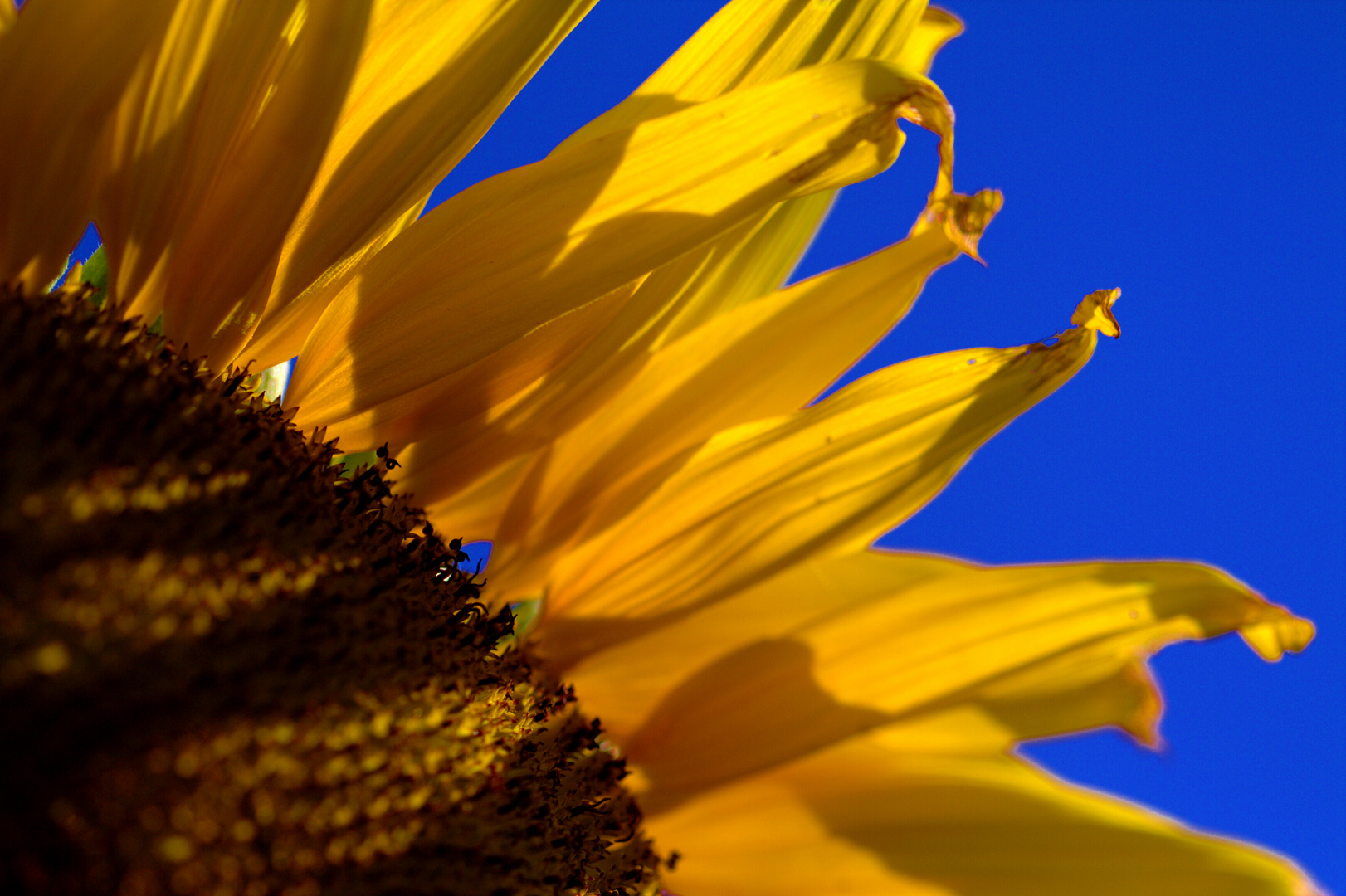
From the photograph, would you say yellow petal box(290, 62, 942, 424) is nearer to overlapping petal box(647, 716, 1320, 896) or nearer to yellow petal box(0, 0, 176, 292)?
yellow petal box(0, 0, 176, 292)

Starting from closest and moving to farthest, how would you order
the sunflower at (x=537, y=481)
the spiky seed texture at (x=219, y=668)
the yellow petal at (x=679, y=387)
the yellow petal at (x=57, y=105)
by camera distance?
the spiky seed texture at (x=219, y=668), the sunflower at (x=537, y=481), the yellow petal at (x=57, y=105), the yellow petal at (x=679, y=387)

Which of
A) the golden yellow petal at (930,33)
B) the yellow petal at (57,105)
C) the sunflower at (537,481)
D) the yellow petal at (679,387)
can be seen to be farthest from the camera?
the golden yellow petal at (930,33)

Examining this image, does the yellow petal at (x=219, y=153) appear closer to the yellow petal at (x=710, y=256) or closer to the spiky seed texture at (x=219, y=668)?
the spiky seed texture at (x=219, y=668)

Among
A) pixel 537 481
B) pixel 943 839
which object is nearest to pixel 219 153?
pixel 537 481

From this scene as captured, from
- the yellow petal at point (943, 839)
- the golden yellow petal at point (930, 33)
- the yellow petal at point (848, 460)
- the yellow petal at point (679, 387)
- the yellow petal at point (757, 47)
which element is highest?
the golden yellow petal at point (930, 33)

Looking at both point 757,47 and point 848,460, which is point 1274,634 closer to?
point 848,460

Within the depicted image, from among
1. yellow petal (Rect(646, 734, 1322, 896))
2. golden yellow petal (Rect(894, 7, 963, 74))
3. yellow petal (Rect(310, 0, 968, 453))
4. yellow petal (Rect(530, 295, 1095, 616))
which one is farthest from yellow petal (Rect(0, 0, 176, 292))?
yellow petal (Rect(646, 734, 1322, 896))

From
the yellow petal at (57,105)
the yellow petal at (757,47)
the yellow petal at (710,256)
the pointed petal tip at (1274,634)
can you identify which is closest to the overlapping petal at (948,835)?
the pointed petal tip at (1274,634)
